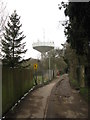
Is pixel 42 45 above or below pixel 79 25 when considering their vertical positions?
above

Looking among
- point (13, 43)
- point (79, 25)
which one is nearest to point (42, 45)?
point (13, 43)

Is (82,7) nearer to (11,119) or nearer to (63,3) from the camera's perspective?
(63,3)

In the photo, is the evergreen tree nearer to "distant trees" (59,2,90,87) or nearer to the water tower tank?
the water tower tank

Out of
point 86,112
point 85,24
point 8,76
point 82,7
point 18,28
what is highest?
point 18,28

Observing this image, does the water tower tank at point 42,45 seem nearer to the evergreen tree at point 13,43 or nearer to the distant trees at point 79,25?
the evergreen tree at point 13,43

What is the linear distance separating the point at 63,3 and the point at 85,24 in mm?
2551

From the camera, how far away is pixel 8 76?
11.1 meters

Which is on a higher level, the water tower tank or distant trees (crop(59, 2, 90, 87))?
the water tower tank

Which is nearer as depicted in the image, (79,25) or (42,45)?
(79,25)

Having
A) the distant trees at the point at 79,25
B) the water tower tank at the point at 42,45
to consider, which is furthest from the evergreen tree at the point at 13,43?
the distant trees at the point at 79,25

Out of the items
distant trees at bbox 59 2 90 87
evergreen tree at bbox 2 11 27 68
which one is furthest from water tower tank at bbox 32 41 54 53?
distant trees at bbox 59 2 90 87

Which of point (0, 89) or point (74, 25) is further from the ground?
point (74, 25)

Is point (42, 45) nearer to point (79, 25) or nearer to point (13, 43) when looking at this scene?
point (13, 43)

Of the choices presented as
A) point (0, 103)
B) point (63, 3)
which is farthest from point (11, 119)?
point (63, 3)
